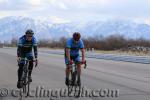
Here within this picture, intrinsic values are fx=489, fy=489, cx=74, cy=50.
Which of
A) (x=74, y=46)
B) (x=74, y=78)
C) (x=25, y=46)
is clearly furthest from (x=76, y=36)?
(x=25, y=46)

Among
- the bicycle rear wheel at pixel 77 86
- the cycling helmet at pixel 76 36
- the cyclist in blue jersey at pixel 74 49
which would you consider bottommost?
the bicycle rear wheel at pixel 77 86

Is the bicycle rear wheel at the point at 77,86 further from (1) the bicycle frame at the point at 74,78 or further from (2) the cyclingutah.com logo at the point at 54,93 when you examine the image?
(2) the cyclingutah.com logo at the point at 54,93

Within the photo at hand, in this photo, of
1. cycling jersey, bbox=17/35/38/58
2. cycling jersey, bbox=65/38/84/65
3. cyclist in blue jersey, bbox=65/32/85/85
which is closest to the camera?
cyclist in blue jersey, bbox=65/32/85/85

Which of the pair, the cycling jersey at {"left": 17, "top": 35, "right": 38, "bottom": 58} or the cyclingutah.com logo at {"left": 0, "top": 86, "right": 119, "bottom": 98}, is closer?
the cyclingutah.com logo at {"left": 0, "top": 86, "right": 119, "bottom": 98}

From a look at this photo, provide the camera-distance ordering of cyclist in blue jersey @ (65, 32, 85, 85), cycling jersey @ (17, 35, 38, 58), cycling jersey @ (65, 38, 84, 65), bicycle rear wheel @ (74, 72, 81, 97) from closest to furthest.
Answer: bicycle rear wheel @ (74, 72, 81, 97) < cyclist in blue jersey @ (65, 32, 85, 85) < cycling jersey @ (65, 38, 84, 65) < cycling jersey @ (17, 35, 38, 58)

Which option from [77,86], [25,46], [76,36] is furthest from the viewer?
[25,46]

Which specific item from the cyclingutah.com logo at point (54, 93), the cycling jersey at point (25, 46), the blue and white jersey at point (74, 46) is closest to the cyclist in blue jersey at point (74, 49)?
the blue and white jersey at point (74, 46)

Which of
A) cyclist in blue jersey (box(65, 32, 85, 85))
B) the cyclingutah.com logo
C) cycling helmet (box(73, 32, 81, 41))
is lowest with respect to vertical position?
the cyclingutah.com logo

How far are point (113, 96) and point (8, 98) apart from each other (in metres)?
2.82

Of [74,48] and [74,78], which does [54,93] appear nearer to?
[74,78]

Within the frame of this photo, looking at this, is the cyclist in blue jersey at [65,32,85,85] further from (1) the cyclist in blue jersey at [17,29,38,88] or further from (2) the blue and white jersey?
(1) the cyclist in blue jersey at [17,29,38,88]

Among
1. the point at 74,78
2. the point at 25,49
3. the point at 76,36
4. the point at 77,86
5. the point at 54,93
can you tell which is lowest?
the point at 54,93

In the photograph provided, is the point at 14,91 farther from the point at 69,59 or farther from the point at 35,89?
the point at 69,59

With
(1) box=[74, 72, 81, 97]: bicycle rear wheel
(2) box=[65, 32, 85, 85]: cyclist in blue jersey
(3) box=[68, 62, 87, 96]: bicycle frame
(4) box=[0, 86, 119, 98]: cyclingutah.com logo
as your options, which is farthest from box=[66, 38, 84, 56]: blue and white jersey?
(4) box=[0, 86, 119, 98]: cyclingutah.com logo
